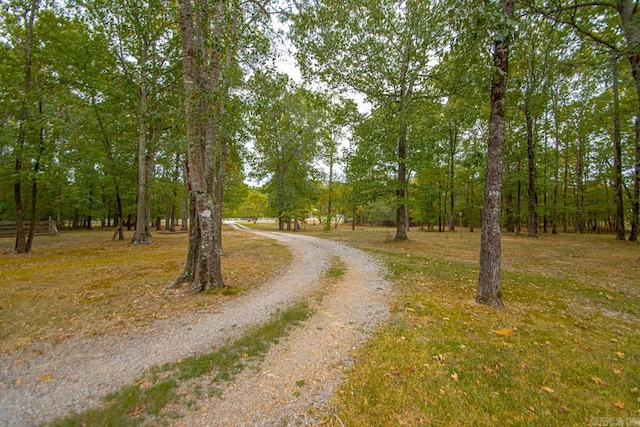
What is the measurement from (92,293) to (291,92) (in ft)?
35.1

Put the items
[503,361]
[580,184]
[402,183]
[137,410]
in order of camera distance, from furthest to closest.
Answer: [580,184], [402,183], [503,361], [137,410]

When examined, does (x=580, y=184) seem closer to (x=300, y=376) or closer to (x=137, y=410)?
(x=300, y=376)

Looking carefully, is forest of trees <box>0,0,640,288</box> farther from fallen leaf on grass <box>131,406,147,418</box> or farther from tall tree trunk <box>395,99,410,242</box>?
fallen leaf on grass <box>131,406,147,418</box>

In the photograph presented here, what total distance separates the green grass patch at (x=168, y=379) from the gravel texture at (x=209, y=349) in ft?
0.54

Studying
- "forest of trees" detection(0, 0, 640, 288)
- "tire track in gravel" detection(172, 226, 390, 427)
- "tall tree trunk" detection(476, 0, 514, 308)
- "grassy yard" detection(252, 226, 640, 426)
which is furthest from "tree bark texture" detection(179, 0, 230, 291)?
"tall tree trunk" detection(476, 0, 514, 308)

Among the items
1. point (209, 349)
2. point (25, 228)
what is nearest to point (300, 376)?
point (209, 349)

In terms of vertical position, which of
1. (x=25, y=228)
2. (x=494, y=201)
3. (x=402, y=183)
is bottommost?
(x=25, y=228)

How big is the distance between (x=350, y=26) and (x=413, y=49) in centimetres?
328

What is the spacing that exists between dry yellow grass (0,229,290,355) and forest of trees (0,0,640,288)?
1085 mm

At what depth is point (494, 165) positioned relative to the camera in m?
5.14

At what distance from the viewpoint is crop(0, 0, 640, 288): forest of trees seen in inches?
233

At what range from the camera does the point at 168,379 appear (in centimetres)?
301

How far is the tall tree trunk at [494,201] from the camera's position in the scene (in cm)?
504

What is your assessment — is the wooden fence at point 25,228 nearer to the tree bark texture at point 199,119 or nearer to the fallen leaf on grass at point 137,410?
the tree bark texture at point 199,119
